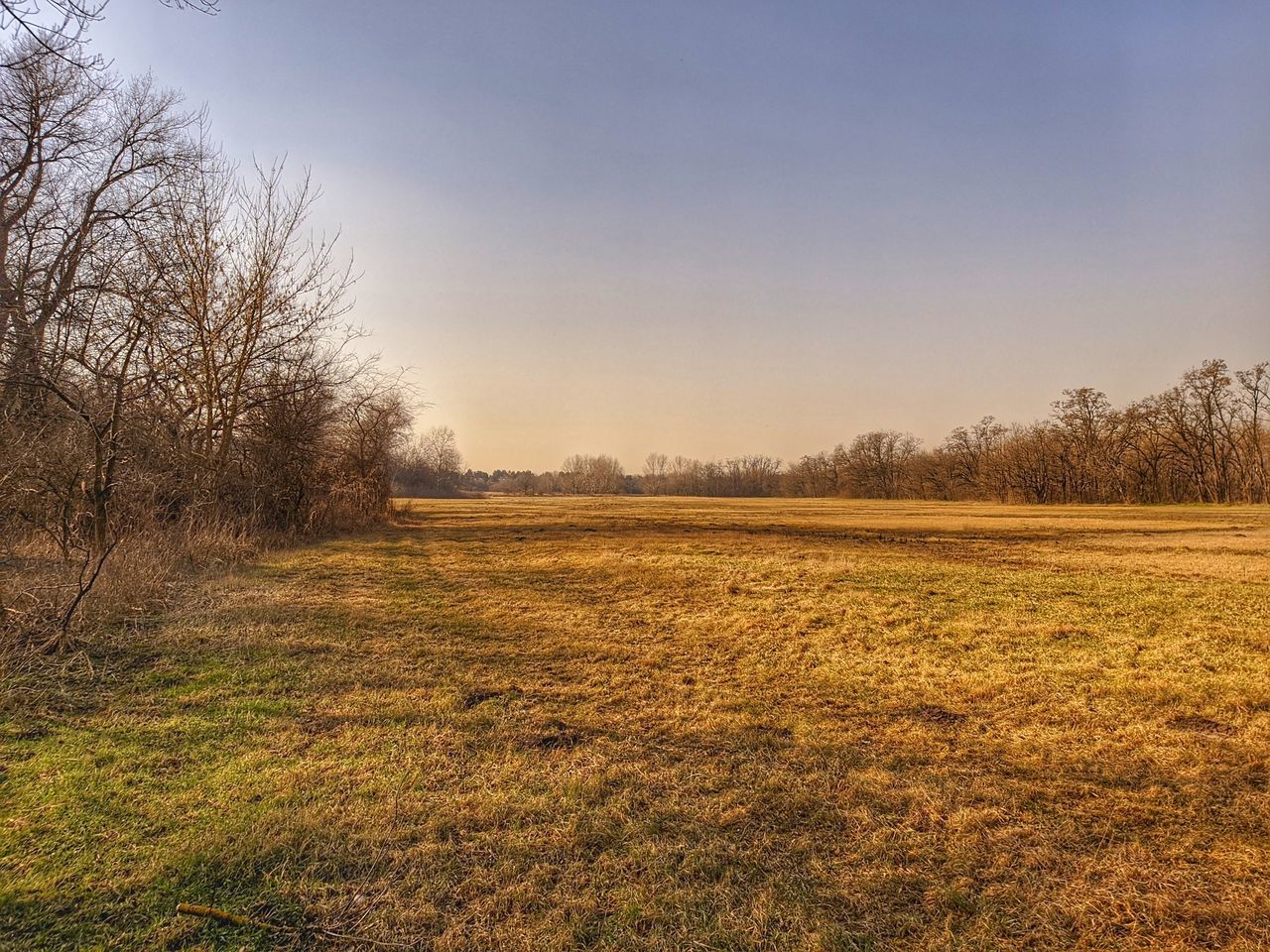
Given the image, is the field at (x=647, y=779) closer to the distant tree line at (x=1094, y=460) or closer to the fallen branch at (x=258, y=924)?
the fallen branch at (x=258, y=924)

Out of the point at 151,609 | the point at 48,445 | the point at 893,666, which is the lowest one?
the point at 893,666

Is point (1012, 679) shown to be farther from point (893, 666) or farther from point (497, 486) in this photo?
point (497, 486)

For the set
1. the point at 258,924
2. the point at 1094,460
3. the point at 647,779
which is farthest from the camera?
the point at 1094,460

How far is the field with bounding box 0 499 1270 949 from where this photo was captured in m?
2.29

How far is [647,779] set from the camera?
344cm

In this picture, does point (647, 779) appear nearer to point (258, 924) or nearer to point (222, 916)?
point (258, 924)

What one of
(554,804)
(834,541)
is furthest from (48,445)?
(834,541)

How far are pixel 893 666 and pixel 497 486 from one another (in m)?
110

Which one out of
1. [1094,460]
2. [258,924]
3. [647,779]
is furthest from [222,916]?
[1094,460]

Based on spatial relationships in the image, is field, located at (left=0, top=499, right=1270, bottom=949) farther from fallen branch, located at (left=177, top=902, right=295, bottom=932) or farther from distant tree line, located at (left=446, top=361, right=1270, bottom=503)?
distant tree line, located at (left=446, top=361, right=1270, bottom=503)

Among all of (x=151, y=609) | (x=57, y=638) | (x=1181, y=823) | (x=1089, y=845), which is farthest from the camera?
(x=151, y=609)

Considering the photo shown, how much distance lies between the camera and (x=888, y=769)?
144 inches

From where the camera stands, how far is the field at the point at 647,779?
2291mm

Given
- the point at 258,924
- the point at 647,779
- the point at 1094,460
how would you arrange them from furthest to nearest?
the point at 1094,460
the point at 647,779
the point at 258,924
